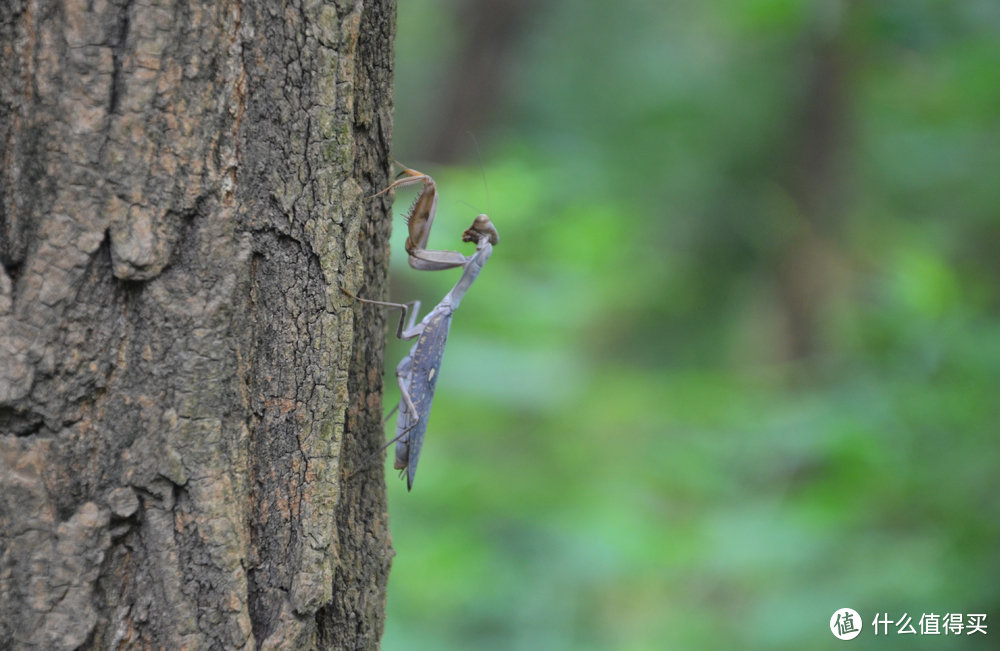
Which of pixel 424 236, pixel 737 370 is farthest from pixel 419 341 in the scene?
pixel 737 370

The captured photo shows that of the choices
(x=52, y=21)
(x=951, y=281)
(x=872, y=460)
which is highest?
(x=951, y=281)

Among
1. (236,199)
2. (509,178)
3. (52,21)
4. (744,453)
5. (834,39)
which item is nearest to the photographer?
(52,21)

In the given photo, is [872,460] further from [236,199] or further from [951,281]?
[236,199]

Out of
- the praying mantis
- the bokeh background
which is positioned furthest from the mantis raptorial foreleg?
the bokeh background

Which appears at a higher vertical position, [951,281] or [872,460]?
[951,281]

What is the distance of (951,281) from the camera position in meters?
5.05

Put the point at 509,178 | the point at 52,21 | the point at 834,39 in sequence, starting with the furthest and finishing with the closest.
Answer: the point at 834,39
the point at 509,178
the point at 52,21

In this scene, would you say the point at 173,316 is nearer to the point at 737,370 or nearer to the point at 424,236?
the point at 424,236

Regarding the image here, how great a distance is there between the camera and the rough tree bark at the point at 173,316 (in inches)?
60.6

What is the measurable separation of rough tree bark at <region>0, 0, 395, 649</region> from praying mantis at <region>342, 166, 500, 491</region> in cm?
109

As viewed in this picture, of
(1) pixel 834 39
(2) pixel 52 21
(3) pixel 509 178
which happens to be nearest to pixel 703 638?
(3) pixel 509 178

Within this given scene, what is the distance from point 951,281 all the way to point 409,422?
4031 millimetres

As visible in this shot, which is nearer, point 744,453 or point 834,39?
point 744,453

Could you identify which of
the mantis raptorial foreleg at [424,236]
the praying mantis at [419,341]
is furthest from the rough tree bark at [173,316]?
the mantis raptorial foreleg at [424,236]
